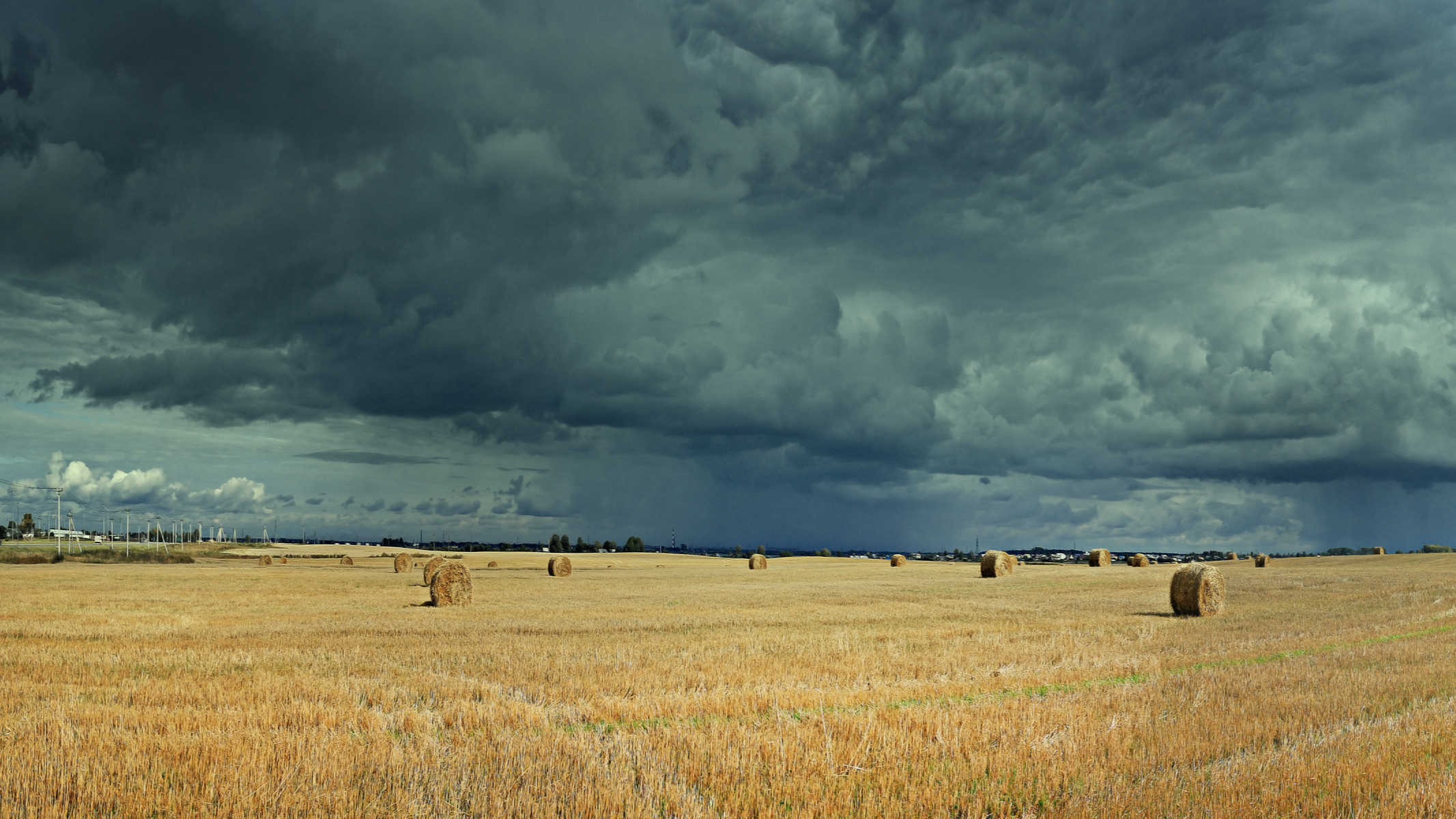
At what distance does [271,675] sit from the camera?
543 inches

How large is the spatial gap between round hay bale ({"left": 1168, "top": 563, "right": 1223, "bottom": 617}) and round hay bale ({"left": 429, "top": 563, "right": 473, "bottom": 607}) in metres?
26.6

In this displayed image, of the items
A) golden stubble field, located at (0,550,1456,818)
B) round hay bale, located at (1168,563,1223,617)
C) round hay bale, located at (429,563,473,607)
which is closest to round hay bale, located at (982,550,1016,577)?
round hay bale, located at (1168,563,1223,617)

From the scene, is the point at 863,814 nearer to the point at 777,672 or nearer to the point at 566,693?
the point at 566,693

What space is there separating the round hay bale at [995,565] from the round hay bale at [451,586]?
35.4m

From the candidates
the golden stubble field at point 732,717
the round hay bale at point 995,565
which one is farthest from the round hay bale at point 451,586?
the round hay bale at point 995,565

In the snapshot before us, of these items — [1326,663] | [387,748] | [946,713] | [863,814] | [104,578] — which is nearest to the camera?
[863,814]

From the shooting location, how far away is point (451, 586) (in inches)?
1346

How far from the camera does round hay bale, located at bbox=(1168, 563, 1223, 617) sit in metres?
28.7

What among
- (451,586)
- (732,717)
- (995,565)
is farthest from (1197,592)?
(995,565)

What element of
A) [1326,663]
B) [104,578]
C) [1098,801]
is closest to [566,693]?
[1098,801]

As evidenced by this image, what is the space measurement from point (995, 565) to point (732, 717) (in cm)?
5007

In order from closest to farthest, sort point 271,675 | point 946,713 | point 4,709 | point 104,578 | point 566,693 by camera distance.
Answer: point 946,713 < point 4,709 < point 566,693 < point 271,675 < point 104,578

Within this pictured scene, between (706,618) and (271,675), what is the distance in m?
14.3

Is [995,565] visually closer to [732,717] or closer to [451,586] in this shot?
[451,586]
